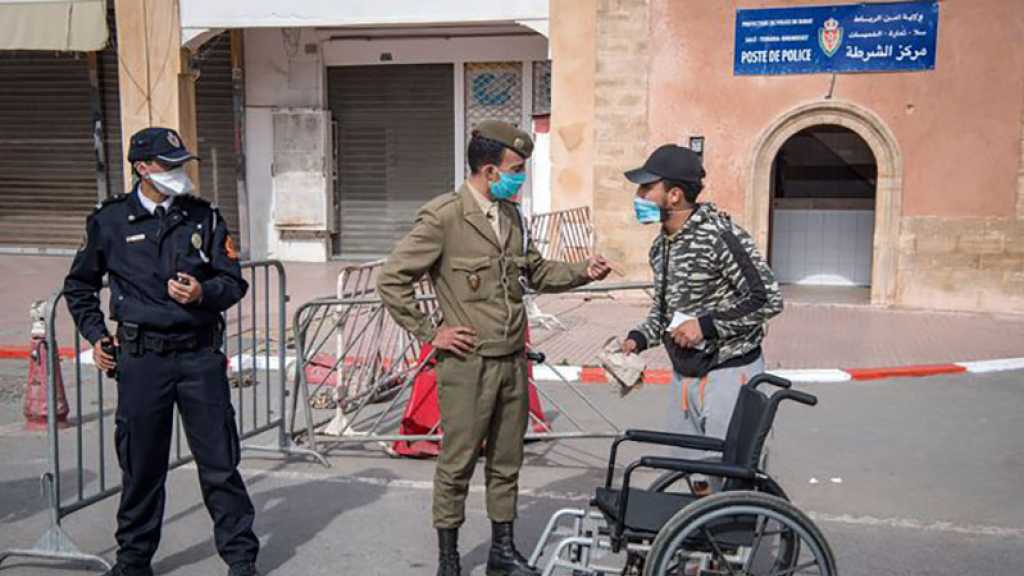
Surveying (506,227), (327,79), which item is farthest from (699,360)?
(327,79)

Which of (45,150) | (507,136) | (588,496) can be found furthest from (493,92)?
(507,136)

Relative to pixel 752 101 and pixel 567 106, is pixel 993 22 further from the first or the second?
pixel 567 106

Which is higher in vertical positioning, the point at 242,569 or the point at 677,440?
the point at 677,440

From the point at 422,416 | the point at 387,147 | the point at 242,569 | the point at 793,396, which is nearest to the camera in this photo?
the point at 793,396

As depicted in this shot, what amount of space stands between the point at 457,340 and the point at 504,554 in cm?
99

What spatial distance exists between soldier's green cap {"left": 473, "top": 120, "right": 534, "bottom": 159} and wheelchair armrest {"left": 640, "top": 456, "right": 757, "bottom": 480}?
54.8 inches

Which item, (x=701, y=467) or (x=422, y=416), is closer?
(x=701, y=467)

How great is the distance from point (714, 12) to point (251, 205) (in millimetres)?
8377

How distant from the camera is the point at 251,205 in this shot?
16.7m

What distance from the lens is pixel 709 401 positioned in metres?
4.06

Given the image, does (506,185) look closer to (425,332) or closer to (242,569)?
(425,332)

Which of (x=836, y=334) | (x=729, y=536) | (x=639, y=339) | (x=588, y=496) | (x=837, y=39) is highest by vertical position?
(x=837, y=39)

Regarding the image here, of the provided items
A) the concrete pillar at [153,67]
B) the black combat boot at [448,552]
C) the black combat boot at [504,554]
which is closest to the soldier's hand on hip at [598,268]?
the black combat boot at [504,554]

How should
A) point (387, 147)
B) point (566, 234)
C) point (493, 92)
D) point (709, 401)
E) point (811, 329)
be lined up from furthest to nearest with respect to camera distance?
1. point (387, 147)
2. point (493, 92)
3. point (566, 234)
4. point (811, 329)
5. point (709, 401)
